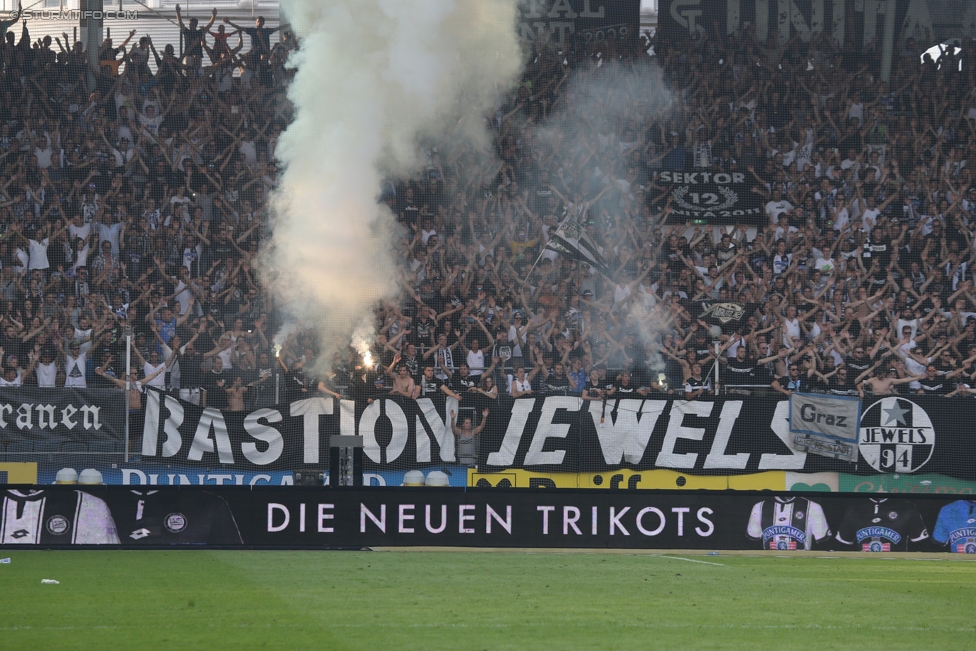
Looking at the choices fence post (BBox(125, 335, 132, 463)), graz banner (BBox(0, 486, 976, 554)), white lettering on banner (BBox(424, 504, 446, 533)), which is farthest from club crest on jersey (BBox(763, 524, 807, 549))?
fence post (BBox(125, 335, 132, 463))

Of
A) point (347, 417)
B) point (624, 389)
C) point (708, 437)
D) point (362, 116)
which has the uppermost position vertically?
point (362, 116)

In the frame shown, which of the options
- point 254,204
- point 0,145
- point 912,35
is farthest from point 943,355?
point 0,145

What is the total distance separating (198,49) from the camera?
19641 millimetres

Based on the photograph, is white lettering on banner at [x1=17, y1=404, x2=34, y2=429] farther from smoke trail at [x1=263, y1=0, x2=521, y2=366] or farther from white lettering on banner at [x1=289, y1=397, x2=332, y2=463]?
smoke trail at [x1=263, y1=0, x2=521, y2=366]

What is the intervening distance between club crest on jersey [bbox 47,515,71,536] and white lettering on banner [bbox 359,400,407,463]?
12.6 ft

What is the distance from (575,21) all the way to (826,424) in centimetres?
A: 960

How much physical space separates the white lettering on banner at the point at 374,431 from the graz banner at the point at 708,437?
110cm

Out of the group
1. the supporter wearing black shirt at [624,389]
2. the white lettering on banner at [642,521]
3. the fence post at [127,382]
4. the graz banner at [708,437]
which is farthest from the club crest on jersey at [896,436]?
the fence post at [127,382]

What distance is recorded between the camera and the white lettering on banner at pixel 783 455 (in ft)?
50.3

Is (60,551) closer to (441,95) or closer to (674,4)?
(441,95)

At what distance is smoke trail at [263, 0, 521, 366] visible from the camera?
1792 cm

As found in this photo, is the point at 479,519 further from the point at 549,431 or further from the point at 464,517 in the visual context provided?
the point at 549,431
